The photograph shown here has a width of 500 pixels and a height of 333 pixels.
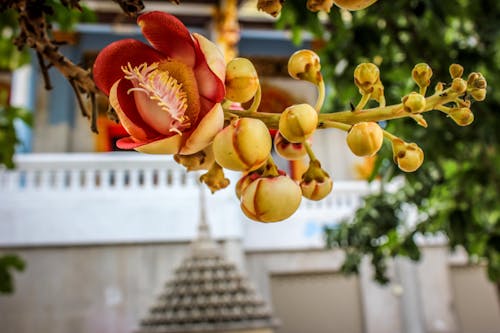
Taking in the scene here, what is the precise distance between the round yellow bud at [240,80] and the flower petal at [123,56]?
5cm

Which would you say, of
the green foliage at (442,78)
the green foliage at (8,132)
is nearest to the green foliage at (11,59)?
the green foliage at (8,132)

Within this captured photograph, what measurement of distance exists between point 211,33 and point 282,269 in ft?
9.72

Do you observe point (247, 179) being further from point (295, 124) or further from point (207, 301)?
point (207, 301)

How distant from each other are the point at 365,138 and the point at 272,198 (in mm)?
59

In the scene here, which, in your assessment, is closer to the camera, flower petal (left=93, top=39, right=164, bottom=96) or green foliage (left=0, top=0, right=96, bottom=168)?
flower petal (left=93, top=39, right=164, bottom=96)

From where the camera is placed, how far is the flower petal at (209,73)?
0.98ft

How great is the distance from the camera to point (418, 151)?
12.0 inches

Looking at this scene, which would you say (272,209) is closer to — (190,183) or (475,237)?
(475,237)

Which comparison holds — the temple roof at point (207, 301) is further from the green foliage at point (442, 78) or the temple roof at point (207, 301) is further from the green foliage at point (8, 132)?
the green foliage at point (8, 132)

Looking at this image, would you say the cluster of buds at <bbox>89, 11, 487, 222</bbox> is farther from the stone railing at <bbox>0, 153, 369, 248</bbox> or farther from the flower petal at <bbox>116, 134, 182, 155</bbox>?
the stone railing at <bbox>0, 153, 369, 248</bbox>

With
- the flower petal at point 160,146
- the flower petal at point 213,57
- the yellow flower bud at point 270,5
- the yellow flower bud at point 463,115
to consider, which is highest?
the yellow flower bud at point 270,5

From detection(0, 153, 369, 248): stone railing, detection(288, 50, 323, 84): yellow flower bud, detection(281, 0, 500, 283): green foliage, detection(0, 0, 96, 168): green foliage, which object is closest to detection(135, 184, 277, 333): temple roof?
detection(281, 0, 500, 283): green foliage

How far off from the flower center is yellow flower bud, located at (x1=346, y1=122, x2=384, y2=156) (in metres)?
0.09

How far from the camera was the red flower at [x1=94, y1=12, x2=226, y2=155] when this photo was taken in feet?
0.96
